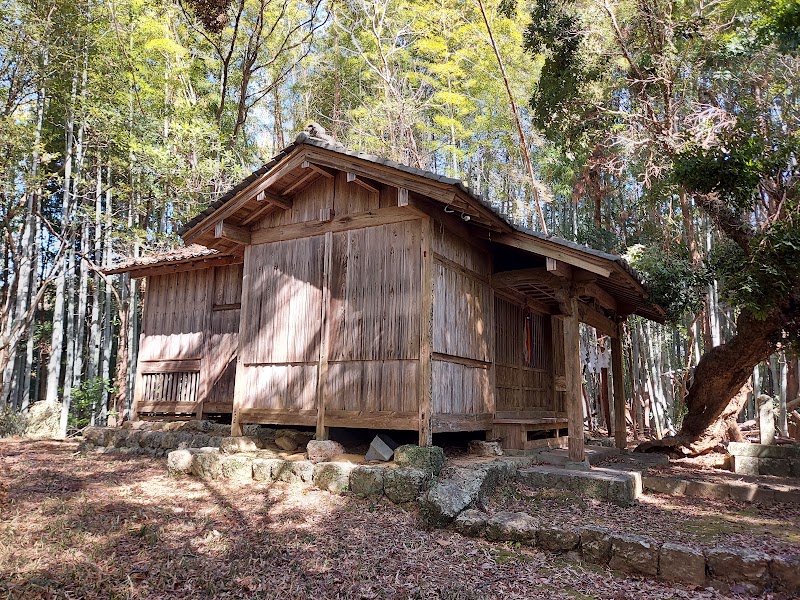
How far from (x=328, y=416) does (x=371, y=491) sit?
1676 millimetres

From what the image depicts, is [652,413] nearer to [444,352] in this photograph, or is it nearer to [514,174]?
[514,174]

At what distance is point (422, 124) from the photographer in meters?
17.1

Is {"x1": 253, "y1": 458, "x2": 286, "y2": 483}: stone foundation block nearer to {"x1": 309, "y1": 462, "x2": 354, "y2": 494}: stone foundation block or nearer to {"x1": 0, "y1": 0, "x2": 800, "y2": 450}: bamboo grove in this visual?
{"x1": 309, "y1": 462, "x2": 354, "y2": 494}: stone foundation block

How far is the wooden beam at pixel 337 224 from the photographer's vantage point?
8070 mm

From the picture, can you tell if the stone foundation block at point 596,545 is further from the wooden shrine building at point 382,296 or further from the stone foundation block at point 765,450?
the stone foundation block at point 765,450

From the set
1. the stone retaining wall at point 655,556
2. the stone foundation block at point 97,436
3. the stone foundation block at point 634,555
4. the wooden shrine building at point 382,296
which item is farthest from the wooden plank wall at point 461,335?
the stone foundation block at point 97,436

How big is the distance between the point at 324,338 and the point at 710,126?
7.79 metres

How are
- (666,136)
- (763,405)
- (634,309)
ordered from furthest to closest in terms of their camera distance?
1. (634,309)
2. (763,405)
3. (666,136)

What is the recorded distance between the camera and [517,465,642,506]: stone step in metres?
7.14

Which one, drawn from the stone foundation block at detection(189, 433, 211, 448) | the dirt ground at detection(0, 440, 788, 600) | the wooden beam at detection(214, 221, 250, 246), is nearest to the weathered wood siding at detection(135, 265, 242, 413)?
the stone foundation block at detection(189, 433, 211, 448)

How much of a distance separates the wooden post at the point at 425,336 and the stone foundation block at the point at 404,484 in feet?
2.23

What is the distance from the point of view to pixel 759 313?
803cm

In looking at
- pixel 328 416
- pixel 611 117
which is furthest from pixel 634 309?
pixel 328 416

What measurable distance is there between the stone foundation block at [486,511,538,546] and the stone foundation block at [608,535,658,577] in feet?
2.67
